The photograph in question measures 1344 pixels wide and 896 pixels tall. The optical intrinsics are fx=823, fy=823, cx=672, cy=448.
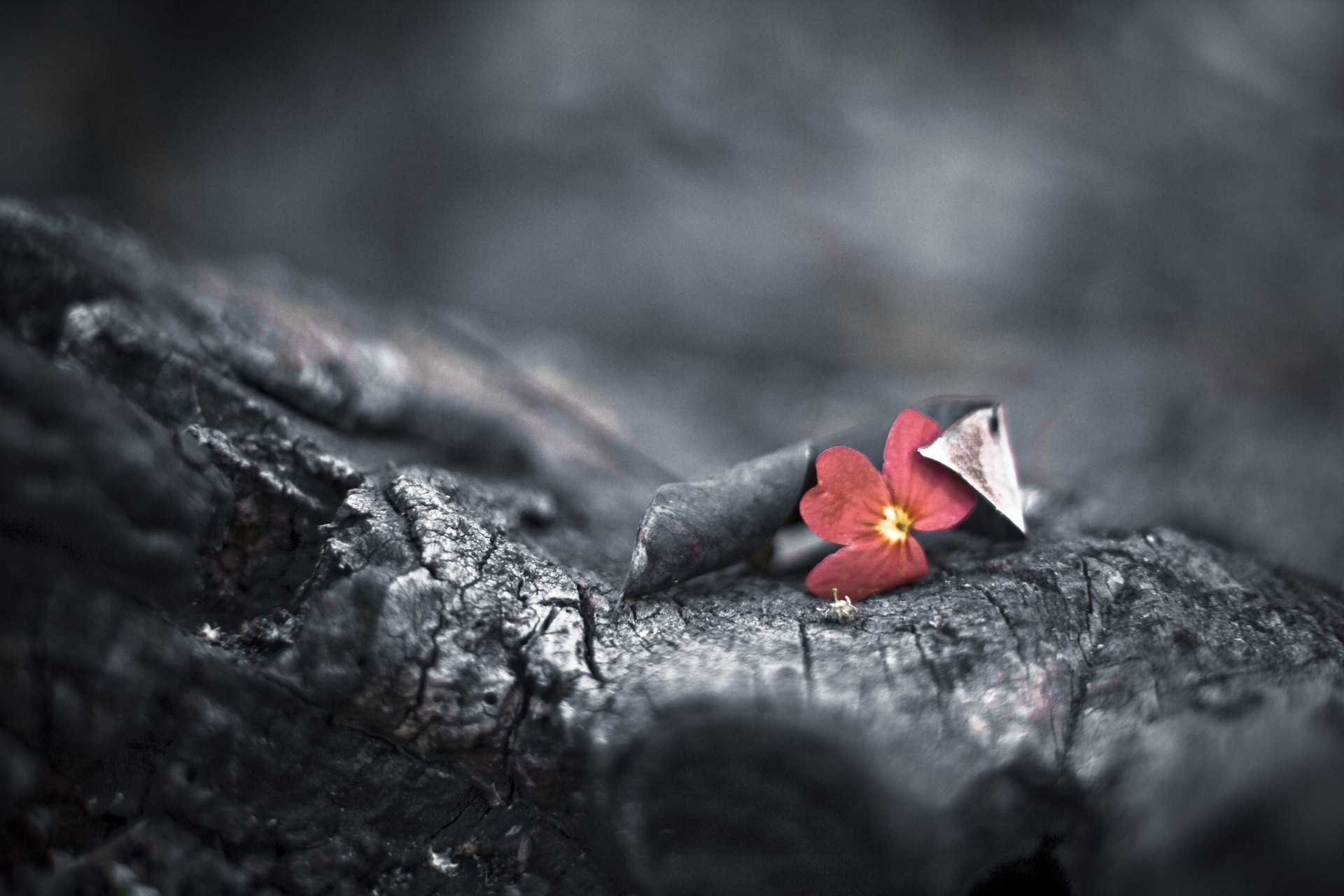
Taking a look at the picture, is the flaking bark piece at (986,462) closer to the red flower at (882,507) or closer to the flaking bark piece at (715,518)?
the red flower at (882,507)

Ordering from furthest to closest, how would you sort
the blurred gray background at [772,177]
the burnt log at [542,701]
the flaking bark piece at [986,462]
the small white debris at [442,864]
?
the blurred gray background at [772,177], the flaking bark piece at [986,462], the small white debris at [442,864], the burnt log at [542,701]

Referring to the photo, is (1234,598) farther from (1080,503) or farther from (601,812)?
(601,812)

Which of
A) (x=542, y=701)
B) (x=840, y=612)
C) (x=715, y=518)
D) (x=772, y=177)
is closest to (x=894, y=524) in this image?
(x=840, y=612)

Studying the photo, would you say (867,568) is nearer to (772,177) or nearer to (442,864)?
(442,864)

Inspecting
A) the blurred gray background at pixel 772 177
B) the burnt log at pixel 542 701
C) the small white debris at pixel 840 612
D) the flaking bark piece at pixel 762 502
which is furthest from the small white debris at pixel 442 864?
the blurred gray background at pixel 772 177

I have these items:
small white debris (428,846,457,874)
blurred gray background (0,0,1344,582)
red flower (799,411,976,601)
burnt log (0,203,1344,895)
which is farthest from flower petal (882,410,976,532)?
blurred gray background (0,0,1344,582)

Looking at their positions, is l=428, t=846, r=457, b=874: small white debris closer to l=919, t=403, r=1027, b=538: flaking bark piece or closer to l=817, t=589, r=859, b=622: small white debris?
l=817, t=589, r=859, b=622: small white debris

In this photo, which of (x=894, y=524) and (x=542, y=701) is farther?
(x=894, y=524)
